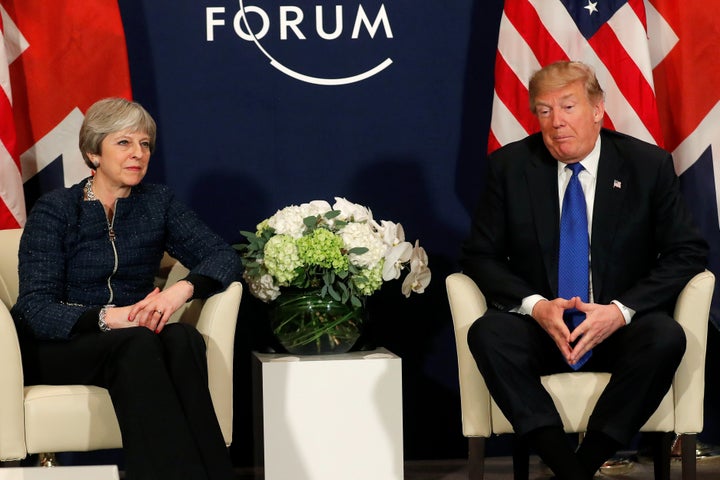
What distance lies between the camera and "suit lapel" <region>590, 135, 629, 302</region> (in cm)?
321

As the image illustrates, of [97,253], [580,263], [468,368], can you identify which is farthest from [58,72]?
[580,263]

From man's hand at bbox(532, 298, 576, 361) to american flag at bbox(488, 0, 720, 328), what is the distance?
37.8 inches

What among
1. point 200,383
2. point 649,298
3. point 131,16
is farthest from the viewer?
point 131,16

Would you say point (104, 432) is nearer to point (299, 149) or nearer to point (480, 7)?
point (299, 149)

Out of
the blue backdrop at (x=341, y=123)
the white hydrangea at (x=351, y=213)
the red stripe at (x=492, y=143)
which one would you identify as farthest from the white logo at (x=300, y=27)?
the white hydrangea at (x=351, y=213)

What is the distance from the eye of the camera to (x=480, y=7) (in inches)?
159

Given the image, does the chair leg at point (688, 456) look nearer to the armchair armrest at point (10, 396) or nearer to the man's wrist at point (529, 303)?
the man's wrist at point (529, 303)

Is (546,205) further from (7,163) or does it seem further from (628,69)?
(7,163)

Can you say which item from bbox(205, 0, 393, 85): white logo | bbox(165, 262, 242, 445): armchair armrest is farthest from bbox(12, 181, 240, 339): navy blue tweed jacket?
bbox(205, 0, 393, 85): white logo

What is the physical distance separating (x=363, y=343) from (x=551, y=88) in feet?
3.43

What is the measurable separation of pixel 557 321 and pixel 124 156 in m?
1.39

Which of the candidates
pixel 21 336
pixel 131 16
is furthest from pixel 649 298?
pixel 131 16

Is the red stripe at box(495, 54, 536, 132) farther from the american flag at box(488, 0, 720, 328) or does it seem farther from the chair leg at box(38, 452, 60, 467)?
the chair leg at box(38, 452, 60, 467)

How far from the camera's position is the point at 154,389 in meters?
2.79
